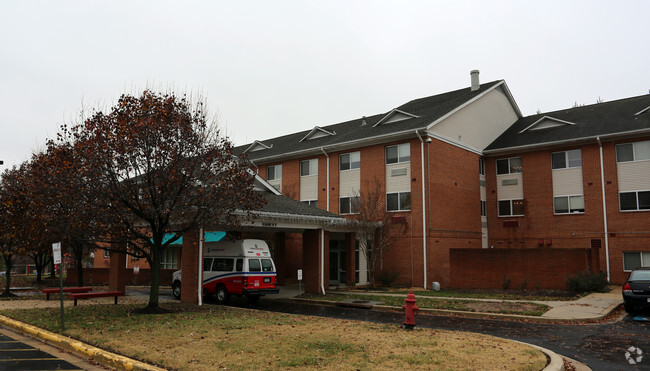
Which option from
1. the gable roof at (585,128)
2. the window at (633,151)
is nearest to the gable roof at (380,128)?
the gable roof at (585,128)

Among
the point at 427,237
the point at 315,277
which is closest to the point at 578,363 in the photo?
the point at 315,277

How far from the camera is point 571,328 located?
13.0 m

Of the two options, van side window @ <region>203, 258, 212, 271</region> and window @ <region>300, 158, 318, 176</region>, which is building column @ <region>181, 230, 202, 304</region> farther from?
window @ <region>300, 158, 318, 176</region>

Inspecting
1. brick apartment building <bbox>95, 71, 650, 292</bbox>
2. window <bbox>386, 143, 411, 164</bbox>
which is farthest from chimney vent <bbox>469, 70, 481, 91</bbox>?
window <bbox>386, 143, 411, 164</bbox>

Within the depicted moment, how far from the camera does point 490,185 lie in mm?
32281

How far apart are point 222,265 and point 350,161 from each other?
524 inches

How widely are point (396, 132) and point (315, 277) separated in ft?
32.4

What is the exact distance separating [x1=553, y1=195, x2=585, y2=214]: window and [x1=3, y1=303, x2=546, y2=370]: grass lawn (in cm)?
2106

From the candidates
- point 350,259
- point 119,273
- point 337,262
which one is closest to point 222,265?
point 119,273

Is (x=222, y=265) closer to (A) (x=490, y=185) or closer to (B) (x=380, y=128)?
(B) (x=380, y=128)

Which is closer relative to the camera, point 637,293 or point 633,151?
point 637,293

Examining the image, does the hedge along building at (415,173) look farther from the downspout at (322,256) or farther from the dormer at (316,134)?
the downspout at (322,256)

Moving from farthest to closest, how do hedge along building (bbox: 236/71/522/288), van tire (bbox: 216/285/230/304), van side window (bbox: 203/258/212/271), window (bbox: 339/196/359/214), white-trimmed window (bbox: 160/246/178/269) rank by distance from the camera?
white-trimmed window (bbox: 160/246/178/269) < window (bbox: 339/196/359/214) < hedge along building (bbox: 236/71/522/288) < van side window (bbox: 203/258/212/271) < van tire (bbox: 216/285/230/304)

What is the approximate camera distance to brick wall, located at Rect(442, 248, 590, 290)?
21.5 meters
